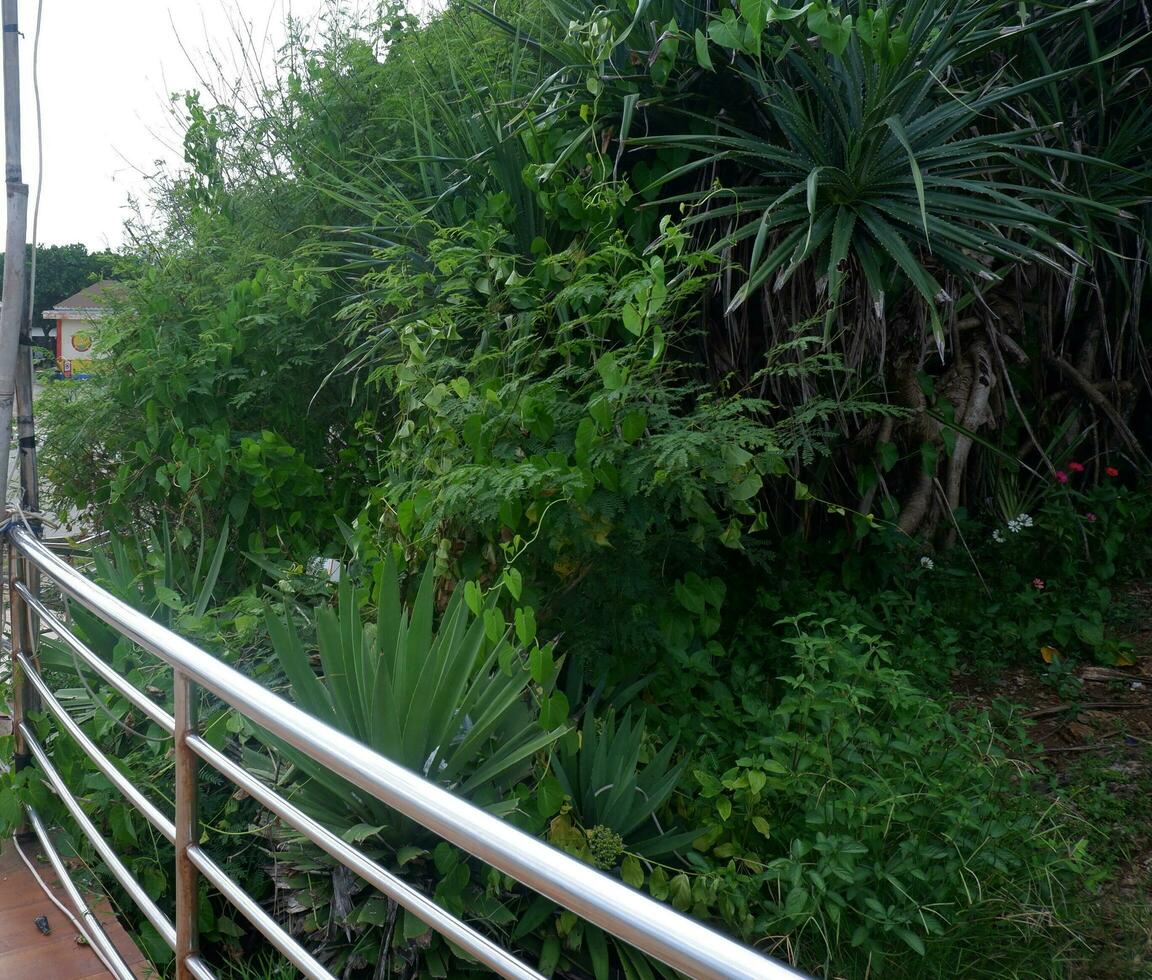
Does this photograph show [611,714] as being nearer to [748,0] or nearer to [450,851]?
[450,851]

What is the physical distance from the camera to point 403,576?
3.12 meters

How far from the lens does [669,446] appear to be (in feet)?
8.11

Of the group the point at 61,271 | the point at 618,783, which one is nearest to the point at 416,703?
the point at 618,783

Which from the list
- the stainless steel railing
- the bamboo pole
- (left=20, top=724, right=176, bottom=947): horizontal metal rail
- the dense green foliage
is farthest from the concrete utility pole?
the dense green foliage

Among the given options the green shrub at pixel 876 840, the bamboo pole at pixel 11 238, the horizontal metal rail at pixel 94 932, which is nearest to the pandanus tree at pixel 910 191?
the green shrub at pixel 876 840

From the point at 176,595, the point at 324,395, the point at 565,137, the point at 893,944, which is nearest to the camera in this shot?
the point at 893,944

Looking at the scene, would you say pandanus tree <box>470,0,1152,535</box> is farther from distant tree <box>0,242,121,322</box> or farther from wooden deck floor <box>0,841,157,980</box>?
distant tree <box>0,242,121,322</box>

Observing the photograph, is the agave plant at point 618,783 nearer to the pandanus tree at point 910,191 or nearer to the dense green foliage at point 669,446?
the dense green foliage at point 669,446

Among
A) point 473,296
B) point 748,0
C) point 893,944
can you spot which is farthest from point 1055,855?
point 473,296

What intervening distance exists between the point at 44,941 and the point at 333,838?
1.42 metres

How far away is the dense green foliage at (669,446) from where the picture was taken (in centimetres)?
235

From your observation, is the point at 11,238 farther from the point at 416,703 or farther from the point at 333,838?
the point at 333,838

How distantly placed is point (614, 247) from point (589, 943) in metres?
1.87

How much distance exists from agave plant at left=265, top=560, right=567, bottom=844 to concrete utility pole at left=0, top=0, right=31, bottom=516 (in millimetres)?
847
